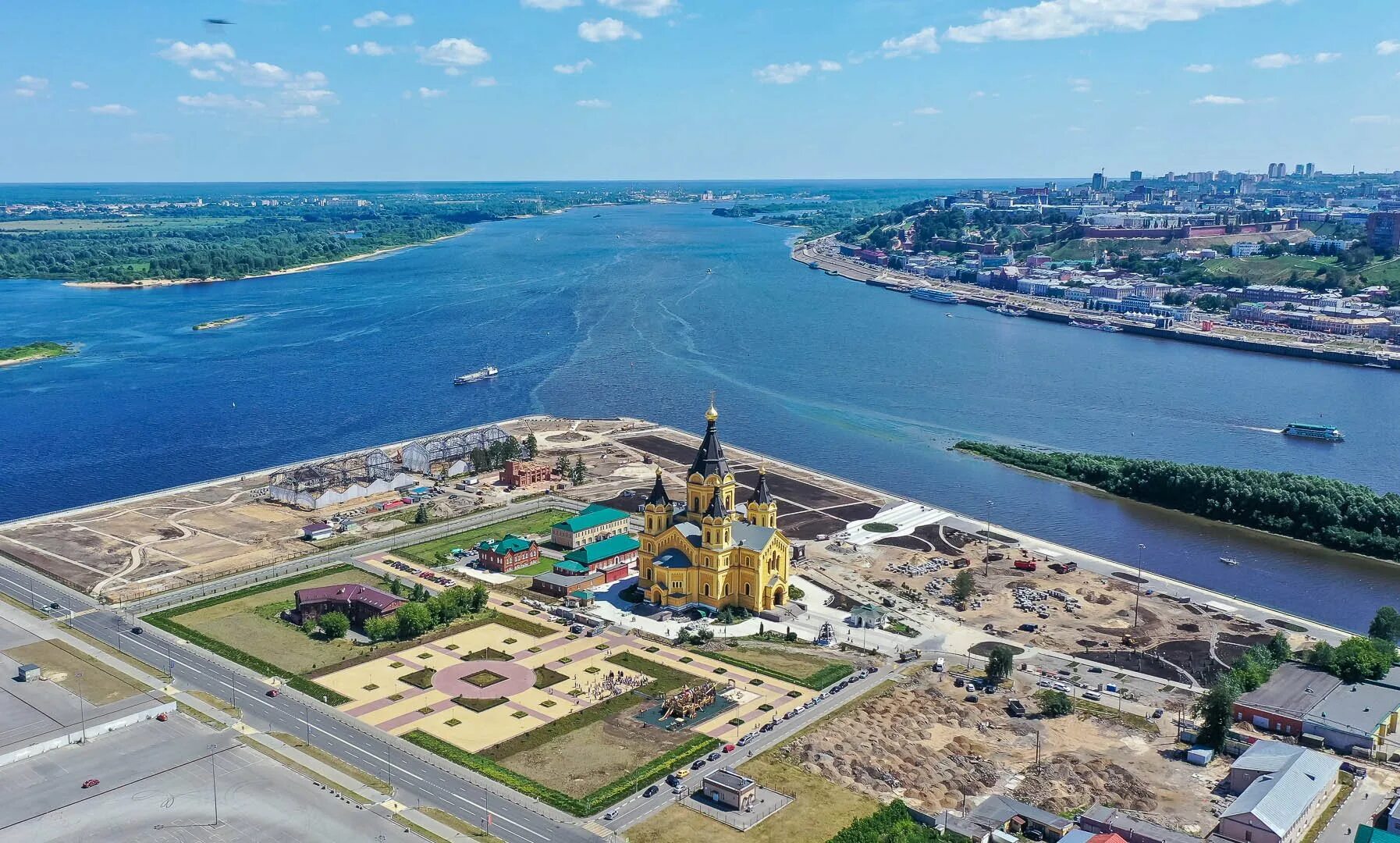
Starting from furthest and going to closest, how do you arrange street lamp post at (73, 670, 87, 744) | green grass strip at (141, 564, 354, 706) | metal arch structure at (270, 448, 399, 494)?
metal arch structure at (270, 448, 399, 494)
green grass strip at (141, 564, 354, 706)
street lamp post at (73, 670, 87, 744)

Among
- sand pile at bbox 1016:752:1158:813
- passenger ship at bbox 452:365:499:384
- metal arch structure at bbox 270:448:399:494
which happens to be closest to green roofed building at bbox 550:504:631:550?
metal arch structure at bbox 270:448:399:494

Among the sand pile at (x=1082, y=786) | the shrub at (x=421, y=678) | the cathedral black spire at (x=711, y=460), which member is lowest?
the shrub at (x=421, y=678)

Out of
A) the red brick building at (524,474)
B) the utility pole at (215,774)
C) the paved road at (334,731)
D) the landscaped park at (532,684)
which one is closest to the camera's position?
the utility pole at (215,774)

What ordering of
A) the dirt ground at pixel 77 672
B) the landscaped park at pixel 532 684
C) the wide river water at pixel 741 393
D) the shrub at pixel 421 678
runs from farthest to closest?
the wide river water at pixel 741 393 < the shrub at pixel 421 678 < the dirt ground at pixel 77 672 < the landscaped park at pixel 532 684

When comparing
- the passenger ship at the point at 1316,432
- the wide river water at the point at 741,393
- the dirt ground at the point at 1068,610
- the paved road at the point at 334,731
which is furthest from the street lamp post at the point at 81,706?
the passenger ship at the point at 1316,432

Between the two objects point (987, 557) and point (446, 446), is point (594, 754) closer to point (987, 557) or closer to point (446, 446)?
point (987, 557)

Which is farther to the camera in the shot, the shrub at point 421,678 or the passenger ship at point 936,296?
the passenger ship at point 936,296

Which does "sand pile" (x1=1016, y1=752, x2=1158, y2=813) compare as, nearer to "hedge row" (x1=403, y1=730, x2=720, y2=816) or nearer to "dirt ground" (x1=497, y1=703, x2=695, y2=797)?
"hedge row" (x1=403, y1=730, x2=720, y2=816)

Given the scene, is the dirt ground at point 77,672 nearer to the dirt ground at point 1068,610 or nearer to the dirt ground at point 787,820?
the dirt ground at point 787,820
